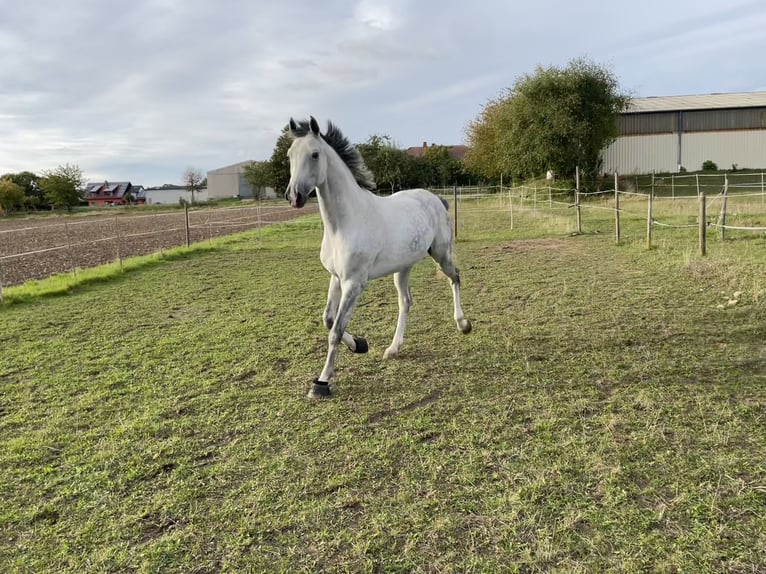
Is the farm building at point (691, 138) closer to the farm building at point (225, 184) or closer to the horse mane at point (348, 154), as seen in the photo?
the horse mane at point (348, 154)

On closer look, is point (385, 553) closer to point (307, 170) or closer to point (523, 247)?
point (307, 170)

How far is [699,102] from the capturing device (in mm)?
39594

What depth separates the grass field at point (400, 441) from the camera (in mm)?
1975

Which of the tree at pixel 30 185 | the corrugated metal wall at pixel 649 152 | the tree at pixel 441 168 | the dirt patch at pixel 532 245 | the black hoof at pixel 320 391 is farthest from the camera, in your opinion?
the tree at pixel 30 185

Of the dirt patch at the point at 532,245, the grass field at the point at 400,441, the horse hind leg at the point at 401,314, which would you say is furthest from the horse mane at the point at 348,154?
the dirt patch at the point at 532,245

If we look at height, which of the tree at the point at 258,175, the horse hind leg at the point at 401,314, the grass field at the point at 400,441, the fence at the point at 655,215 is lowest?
the grass field at the point at 400,441

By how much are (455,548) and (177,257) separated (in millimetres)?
11152

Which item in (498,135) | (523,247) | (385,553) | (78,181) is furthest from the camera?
(78,181)

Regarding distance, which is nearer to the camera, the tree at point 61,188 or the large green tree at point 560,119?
the large green tree at point 560,119

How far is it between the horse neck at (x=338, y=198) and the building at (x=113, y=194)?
91.6 m

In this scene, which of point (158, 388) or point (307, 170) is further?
point (158, 388)

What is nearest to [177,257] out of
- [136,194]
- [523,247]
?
[523,247]

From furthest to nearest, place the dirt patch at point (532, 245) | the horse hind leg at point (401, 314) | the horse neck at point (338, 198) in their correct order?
the dirt patch at point (532, 245) → the horse hind leg at point (401, 314) → the horse neck at point (338, 198)

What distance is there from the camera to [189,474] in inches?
101
